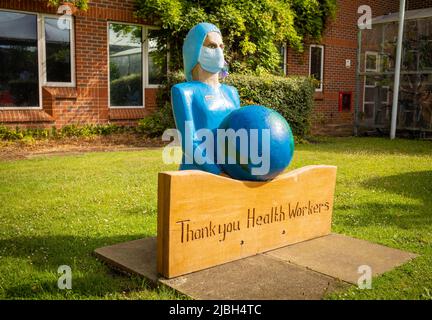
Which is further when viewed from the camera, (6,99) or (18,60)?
(18,60)

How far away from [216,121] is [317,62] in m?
13.8

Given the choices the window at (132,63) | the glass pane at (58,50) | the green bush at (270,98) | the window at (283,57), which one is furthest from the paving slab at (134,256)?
the window at (283,57)

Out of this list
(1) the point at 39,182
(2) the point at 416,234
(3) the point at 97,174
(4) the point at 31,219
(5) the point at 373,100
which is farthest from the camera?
(5) the point at 373,100

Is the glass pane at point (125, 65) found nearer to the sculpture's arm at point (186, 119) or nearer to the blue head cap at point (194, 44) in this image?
the blue head cap at point (194, 44)

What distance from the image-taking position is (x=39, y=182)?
6188 millimetres

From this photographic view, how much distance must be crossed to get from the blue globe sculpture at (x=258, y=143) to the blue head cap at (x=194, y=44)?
1.92ft

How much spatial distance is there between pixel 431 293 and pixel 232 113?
5.96 ft

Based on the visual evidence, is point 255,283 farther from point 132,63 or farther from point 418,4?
point 418,4

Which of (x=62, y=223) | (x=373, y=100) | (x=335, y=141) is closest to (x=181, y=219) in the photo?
(x=62, y=223)

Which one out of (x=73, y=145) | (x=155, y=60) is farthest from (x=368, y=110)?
(x=73, y=145)

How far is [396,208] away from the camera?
5141 millimetres

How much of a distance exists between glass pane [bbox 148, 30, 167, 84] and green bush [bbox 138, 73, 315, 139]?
38cm

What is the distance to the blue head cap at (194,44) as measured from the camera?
3.57 meters

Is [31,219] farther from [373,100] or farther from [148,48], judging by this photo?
[373,100]
